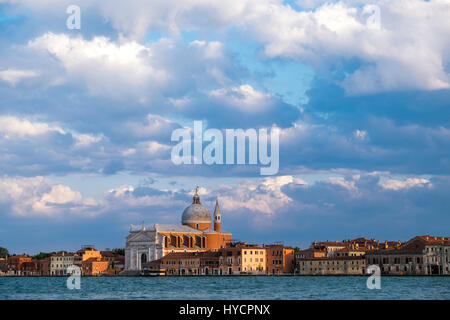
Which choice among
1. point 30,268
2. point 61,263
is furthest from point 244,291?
point 30,268

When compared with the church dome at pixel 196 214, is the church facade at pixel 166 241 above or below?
below

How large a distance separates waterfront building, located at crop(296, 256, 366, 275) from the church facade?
19.7m

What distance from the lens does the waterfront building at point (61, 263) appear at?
103 meters

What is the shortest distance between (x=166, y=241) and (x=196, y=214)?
9.01 metres

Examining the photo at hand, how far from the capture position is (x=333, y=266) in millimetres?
79438

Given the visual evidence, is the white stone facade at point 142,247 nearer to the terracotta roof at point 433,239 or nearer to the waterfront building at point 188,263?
the waterfront building at point 188,263

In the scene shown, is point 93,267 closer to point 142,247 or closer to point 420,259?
point 142,247

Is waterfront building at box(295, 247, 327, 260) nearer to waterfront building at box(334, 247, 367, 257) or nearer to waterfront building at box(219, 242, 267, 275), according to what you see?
waterfront building at box(334, 247, 367, 257)

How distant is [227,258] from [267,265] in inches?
194

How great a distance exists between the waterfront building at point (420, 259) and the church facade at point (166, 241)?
30.2 meters

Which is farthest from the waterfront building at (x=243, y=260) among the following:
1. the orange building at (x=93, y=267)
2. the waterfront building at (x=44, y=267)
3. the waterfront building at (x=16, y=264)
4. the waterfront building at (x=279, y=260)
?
the waterfront building at (x=16, y=264)
